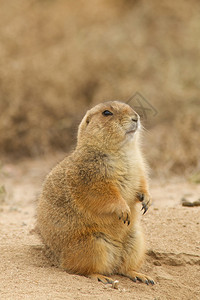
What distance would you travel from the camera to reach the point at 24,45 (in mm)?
12836

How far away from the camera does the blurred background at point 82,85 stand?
31.6 feet

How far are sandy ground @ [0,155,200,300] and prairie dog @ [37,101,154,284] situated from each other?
0.21m

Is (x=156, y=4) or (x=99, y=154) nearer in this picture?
(x=99, y=154)

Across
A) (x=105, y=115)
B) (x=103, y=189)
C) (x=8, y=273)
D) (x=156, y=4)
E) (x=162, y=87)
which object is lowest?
(x=8, y=273)

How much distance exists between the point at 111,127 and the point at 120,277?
1.47m

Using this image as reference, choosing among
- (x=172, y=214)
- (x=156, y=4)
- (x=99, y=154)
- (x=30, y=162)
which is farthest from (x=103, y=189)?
(x=156, y=4)

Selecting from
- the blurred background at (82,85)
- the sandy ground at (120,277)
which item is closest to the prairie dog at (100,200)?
the sandy ground at (120,277)

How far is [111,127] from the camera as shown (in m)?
4.71

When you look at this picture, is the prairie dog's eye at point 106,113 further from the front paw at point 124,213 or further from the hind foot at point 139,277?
the hind foot at point 139,277

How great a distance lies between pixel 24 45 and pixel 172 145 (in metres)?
5.62

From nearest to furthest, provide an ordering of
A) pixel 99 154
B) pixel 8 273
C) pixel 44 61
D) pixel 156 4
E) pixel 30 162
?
pixel 8 273 < pixel 99 154 < pixel 30 162 < pixel 44 61 < pixel 156 4

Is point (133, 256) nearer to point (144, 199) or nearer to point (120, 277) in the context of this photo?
point (120, 277)

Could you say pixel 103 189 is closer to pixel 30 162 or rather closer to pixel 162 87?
pixel 30 162

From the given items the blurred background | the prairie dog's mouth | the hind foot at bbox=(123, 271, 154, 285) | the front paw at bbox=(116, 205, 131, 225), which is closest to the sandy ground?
the hind foot at bbox=(123, 271, 154, 285)
